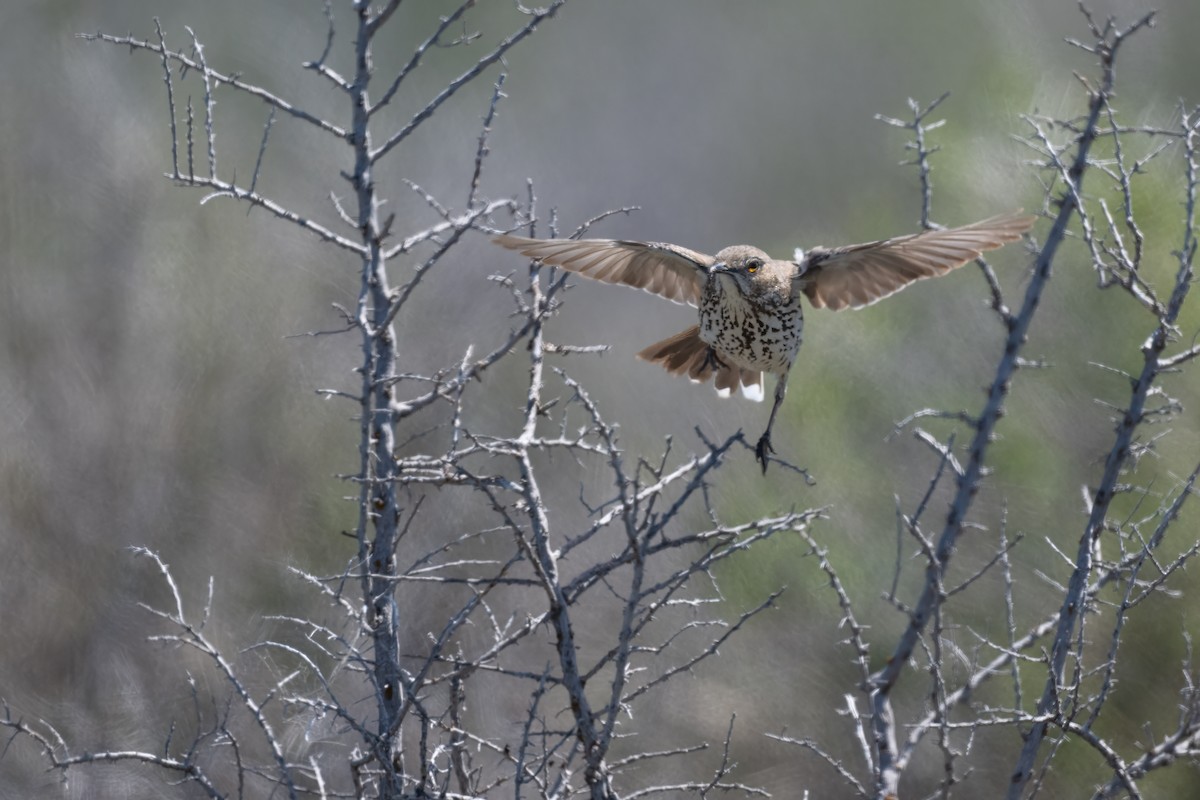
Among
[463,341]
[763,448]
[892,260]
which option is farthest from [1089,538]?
[463,341]

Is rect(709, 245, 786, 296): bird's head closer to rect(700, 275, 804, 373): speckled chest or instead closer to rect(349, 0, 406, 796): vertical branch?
rect(700, 275, 804, 373): speckled chest

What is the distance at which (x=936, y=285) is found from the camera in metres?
8.77

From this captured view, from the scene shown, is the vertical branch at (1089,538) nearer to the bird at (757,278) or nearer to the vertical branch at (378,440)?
the bird at (757,278)

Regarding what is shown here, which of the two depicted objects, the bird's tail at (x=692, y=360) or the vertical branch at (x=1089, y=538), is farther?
the bird's tail at (x=692, y=360)

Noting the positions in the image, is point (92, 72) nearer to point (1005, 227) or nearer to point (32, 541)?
point (32, 541)

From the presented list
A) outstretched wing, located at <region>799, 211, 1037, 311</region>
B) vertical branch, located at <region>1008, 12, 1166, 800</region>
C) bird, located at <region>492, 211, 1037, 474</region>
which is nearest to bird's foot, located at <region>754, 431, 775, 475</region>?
bird, located at <region>492, 211, 1037, 474</region>

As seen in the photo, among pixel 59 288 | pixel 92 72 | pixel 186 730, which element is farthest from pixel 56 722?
pixel 92 72

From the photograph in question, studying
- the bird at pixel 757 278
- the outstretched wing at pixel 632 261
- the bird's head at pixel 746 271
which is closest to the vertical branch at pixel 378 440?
the outstretched wing at pixel 632 261

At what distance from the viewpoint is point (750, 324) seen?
4.21 meters

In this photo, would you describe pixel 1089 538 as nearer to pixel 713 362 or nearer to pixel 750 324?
pixel 750 324

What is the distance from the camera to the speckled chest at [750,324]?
4195 millimetres

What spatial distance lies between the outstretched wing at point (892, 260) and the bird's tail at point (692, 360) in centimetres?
43

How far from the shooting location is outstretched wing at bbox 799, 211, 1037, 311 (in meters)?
3.38

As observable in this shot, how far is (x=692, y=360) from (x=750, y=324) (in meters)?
0.52
